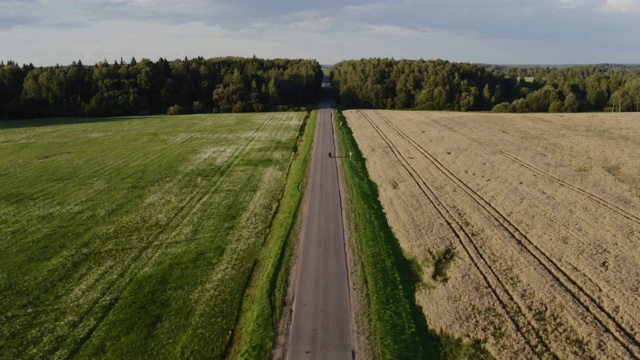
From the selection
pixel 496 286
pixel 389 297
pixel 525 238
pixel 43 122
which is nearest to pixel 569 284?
pixel 496 286

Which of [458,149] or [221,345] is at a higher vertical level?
[458,149]

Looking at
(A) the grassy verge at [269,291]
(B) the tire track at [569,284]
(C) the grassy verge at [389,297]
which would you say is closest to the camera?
(C) the grassy verge at [389,297]

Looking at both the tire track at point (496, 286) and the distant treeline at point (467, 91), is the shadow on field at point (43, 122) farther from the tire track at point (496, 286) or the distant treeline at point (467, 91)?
the tire track at point (496, 286)

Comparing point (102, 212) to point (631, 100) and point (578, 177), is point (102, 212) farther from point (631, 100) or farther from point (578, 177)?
point (631, 100)

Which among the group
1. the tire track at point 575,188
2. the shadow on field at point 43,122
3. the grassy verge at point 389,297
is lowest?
the grassy verge at point 389,297

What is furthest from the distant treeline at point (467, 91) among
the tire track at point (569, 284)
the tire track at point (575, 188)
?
the tire track at point (569, 284)

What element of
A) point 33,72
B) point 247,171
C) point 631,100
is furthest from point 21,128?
point 631,100
